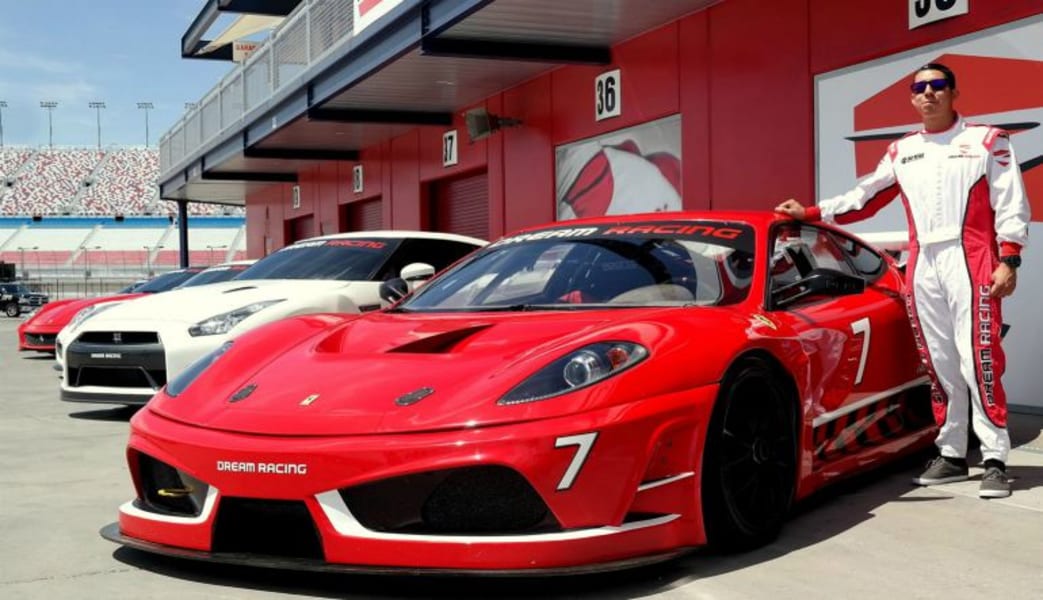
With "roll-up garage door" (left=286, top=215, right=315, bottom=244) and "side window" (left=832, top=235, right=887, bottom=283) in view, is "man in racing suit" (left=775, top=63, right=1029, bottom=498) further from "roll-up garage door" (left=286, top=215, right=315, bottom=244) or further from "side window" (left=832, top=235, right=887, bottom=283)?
"roll-up garage door" (left=286, top=215, right=315, bottom=244)

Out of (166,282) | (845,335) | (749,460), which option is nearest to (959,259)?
(845,335)

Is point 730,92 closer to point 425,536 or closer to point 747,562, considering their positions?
point 747,562

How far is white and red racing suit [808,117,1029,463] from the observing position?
15.3ft

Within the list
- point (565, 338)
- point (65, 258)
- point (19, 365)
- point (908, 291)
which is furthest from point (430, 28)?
point (65, 258)

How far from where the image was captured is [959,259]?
4.71m

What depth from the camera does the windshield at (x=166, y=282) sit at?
13.9 meters

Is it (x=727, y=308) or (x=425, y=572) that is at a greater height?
(x=727, y=308)

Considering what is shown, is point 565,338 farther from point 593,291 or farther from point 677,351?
point 593,291

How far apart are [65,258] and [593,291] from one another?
65216mm

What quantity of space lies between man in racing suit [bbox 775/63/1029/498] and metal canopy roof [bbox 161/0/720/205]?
604cm

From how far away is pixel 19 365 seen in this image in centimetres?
1345

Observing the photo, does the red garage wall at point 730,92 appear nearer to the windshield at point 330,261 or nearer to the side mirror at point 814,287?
the windshield at point 330,261

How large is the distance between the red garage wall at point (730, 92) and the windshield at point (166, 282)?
4.03 metres

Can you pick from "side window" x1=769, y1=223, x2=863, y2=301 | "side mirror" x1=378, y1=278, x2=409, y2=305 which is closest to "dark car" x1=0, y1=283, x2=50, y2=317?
"side mirror" x1=378, y1=278, x2=409, y2=305
